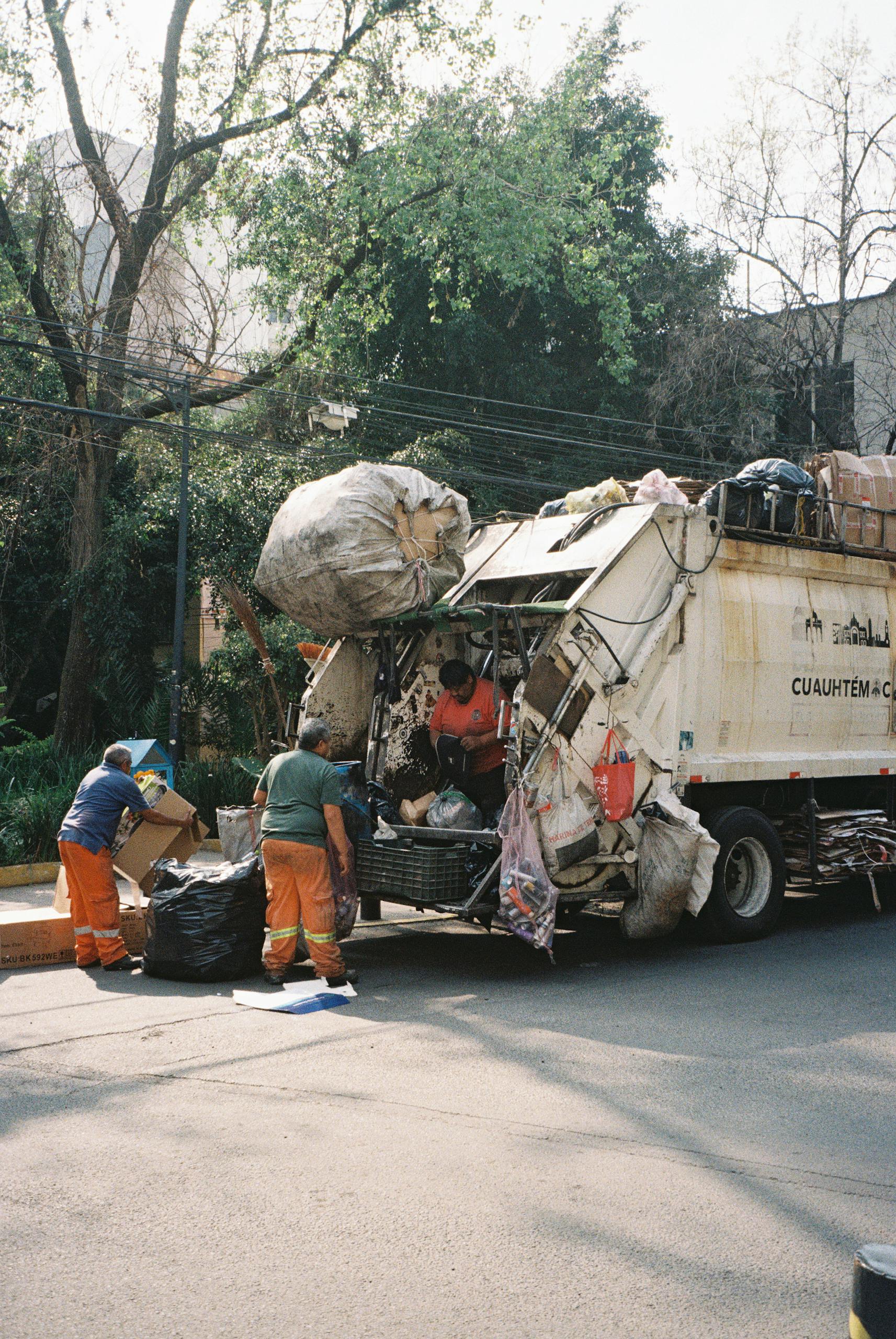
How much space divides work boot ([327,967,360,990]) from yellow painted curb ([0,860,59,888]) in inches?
213

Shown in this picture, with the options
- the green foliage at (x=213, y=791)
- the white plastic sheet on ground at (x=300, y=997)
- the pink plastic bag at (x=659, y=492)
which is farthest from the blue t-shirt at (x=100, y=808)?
the green foliage at (x=213, y=791)

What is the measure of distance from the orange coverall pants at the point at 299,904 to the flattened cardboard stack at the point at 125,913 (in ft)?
3.89

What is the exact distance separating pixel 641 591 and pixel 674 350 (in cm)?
1412

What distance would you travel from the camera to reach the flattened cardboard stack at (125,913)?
746 centimetres

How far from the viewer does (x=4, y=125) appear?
1680 centimetres

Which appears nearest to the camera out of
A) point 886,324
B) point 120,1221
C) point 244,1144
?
point 120,1221

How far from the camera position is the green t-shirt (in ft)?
22.1

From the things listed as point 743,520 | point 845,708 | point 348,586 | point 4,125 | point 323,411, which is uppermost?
point 4,125

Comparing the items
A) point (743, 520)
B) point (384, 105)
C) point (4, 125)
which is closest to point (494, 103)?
point (384, 105)

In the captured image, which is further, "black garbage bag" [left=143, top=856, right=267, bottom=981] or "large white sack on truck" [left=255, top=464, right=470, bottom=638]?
"large white sack on truck" [left=255, top=464, right=470, bottom=638]

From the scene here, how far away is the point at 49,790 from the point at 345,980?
7.05 m

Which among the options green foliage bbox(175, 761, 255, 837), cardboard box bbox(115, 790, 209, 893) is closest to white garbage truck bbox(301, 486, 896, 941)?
cardboard box bbox(115, 790, 209, 893)

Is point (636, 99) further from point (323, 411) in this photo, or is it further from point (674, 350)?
point (323, 411)

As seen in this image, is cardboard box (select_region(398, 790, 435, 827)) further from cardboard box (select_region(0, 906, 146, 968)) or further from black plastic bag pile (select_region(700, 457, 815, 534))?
black plastic bag pile (select_region(700, 457, 815, 534))
